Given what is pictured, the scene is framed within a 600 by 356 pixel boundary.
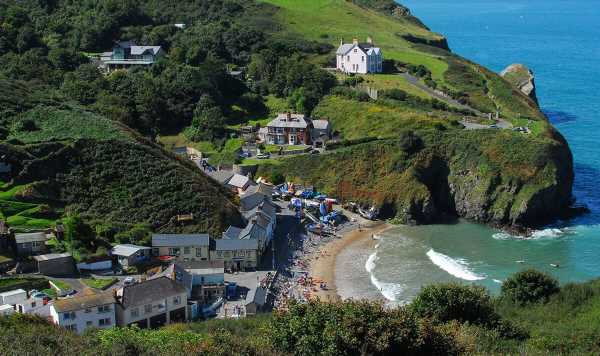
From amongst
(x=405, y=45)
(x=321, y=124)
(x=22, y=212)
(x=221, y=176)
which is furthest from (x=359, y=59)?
(x=22, y=212)

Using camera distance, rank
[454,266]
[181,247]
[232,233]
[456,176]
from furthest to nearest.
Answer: [456,176]
[454,266]
[232,233]
[181,247]

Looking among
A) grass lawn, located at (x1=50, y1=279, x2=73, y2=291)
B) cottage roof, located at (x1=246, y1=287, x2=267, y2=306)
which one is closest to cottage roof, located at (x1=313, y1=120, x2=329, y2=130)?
cottage roof, located at (x1=246, y1=287, x2=267, y2=306)

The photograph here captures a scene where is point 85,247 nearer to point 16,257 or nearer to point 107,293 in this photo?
point 16,257

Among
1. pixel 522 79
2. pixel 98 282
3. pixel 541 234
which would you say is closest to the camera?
pixel 98 282

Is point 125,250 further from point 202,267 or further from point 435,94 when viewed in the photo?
point 435,94

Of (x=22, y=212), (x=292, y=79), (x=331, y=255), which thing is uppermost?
(x=292, y=79)

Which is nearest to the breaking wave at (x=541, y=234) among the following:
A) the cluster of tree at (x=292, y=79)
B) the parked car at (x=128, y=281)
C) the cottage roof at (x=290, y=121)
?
the cottage roof at (x=290, y=121)

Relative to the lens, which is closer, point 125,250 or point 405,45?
point 125,250
